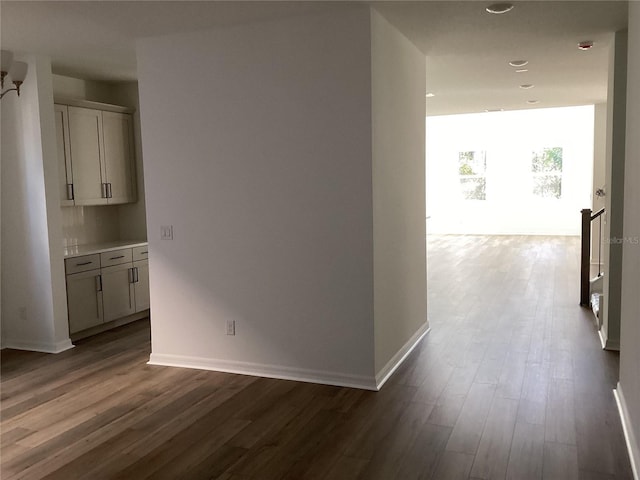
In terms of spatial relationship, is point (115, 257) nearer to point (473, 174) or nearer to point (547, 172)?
point (473, 174)

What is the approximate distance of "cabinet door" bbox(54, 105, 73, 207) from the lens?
5.64m

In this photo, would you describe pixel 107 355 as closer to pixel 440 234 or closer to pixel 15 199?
pixel 15 199

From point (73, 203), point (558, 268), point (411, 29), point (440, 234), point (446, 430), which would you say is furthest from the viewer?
point (440, 234)

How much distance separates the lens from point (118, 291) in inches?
234

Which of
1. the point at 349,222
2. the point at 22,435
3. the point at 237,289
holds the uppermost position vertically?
the point at 349,222

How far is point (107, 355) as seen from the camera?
16.6 ft

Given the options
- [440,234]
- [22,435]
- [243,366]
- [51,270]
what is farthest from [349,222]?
[440,234]

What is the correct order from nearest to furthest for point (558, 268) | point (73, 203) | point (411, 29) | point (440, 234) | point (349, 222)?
point (349, 222) → point (411, 29) → point (73, 203) → point (558, 268) → point (440, 234)

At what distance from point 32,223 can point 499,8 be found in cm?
417

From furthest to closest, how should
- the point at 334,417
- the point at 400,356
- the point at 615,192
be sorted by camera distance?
→ 1. the point at 615,192
2. the point at 400,356
3. the point at 334,417

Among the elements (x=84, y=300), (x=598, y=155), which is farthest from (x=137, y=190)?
(x=598, y=155)

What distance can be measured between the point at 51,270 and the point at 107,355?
910mm

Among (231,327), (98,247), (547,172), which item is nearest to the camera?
(231,327)

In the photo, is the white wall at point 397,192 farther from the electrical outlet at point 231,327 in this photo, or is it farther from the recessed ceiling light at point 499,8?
the electrical outlet at point 231,327
